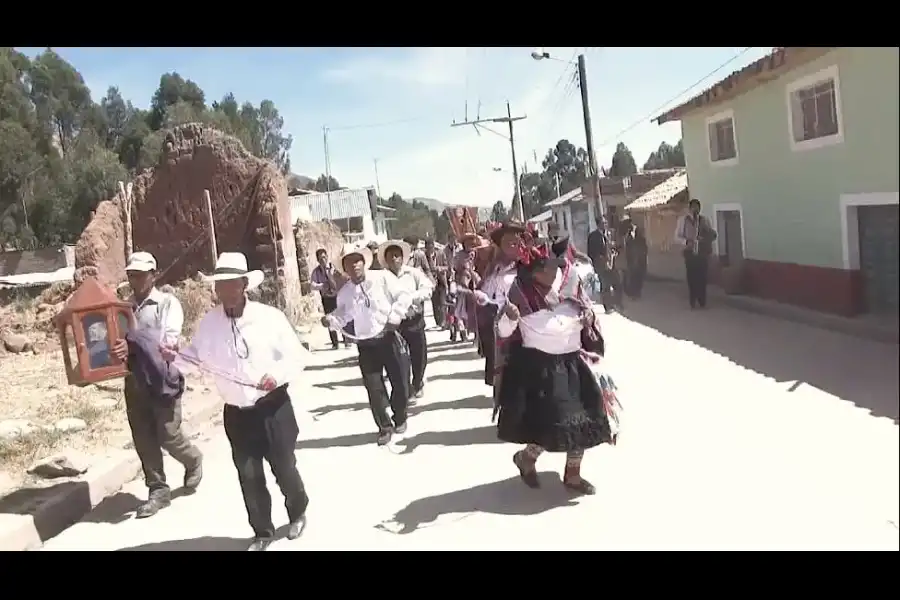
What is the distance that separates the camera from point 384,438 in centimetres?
525

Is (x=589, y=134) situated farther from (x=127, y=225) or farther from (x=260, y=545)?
(x=127, y=225)

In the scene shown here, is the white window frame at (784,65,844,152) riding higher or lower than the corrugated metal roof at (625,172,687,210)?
higher

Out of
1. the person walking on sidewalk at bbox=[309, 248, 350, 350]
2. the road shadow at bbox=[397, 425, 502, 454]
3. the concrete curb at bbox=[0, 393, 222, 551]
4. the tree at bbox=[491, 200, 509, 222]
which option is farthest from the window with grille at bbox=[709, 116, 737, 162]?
the person walking on sidewalk at bbox=[309, 248, 350, 350]

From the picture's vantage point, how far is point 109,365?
13.8 ft

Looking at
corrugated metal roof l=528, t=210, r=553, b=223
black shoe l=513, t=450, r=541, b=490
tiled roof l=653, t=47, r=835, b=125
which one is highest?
tiled roof l=653, t=47, r=835, b=125

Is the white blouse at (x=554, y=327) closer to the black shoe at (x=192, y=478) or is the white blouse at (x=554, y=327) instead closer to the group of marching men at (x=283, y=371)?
the group of marching men at (x=283, y=371)

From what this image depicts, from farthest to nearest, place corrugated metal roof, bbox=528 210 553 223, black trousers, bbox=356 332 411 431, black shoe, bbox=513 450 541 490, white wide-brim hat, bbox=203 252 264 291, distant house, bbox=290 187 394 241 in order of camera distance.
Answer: distant house, bbox=290 187 394 241, black trousers, bbox=356 332 411 431, corrugated metal roof, bbox=528 210 553 223, black shoe, bbox=513 450 541 490, white wide-brim hat, bbox=203 252 264 291

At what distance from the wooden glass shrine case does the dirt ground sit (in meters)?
0.47

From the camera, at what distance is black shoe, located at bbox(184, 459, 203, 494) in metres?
4.54

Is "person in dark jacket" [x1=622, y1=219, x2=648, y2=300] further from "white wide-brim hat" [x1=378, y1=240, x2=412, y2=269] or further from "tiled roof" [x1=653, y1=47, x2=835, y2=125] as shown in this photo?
"white wide-brim hat" [x1=378, y1=240, x2=412, y2=269]

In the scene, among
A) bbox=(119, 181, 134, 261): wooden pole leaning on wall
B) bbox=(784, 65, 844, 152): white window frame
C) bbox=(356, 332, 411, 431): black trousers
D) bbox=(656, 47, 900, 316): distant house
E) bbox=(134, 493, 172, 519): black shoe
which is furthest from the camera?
bbox=(119, 181, 134, 261): wooden pole leaning on wall

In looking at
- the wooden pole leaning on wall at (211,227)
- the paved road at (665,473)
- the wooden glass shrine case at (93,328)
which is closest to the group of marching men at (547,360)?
the paved road at (665,473)

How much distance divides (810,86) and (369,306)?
2.85 metres
